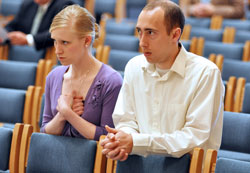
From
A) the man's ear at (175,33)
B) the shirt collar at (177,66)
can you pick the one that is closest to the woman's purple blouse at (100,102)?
the shirt collar at (177,66)

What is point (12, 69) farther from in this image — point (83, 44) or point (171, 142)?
point (171, 142)

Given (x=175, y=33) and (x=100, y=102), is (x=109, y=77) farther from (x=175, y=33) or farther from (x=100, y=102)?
(x=175, y=33)

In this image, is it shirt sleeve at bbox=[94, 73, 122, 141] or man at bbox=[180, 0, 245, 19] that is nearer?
shirt sleeve at bbox=[94, 73, 122, 141]

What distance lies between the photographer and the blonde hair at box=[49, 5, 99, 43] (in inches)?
65.1

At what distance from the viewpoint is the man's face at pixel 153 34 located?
4.67ft

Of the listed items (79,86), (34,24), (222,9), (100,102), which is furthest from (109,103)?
(222,9)

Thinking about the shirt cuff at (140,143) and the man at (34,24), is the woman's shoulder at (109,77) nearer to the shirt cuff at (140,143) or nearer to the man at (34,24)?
the shirt cuff at (140,143)

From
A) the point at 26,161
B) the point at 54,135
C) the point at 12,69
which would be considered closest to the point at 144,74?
the point at 54,135

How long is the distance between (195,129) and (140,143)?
174 mm

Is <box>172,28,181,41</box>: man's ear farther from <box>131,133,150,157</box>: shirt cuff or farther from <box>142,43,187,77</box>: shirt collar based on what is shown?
<box>131,133,150,157</box>: shirt cuff

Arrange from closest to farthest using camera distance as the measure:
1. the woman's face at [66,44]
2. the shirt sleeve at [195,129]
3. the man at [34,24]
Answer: the shirt sleeve at [195,129] → the woman's face at [66,44] → the man at [34,24]

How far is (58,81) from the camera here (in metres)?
1.77

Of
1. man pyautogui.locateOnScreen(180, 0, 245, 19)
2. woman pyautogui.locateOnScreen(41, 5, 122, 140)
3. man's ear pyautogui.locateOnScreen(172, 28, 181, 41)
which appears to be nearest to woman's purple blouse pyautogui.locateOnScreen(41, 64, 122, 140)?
woman pyautogui.locateOnScreen(41, 5, 122, 140)

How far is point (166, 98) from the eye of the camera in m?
1.48
